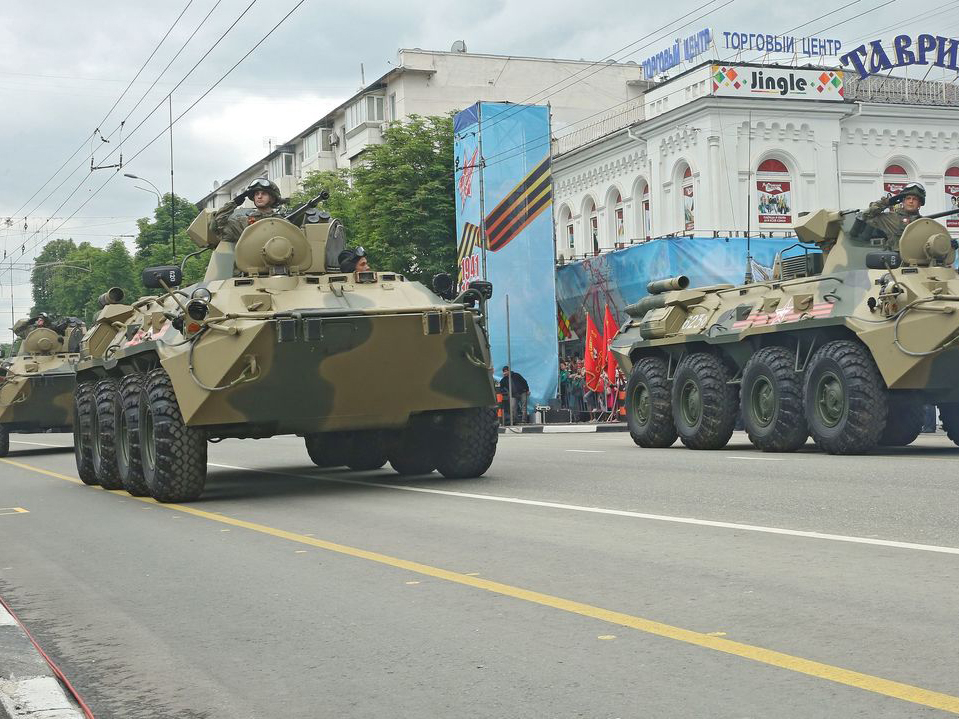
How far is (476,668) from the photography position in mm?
5250

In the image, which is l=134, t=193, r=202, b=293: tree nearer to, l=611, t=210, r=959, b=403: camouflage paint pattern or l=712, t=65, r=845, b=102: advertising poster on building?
l=712, t=65, r=845, b=102: advertising poster on building

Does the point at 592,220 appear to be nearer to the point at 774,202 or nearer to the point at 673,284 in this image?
the point at 774,202

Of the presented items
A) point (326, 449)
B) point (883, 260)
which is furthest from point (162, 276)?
point (883, 260)

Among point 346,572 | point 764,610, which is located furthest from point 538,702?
point 346,572

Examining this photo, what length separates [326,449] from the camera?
1619cm

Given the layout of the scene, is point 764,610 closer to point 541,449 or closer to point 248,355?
point 248,355

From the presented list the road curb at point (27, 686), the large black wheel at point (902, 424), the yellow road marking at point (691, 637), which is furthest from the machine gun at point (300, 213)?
the road curb at point (27, 686)

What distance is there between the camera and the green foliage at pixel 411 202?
4275cm

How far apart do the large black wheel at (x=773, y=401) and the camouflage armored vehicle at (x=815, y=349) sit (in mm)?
12

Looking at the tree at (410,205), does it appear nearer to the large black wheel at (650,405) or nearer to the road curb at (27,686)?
the large black wheel at (650,405)

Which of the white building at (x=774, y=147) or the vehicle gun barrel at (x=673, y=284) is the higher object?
the white building at (x=774, y=147)

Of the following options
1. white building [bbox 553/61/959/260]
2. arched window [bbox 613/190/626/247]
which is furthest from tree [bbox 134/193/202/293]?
white building [bbox 553/61/959/260]

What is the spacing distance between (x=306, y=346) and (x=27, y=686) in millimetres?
7054

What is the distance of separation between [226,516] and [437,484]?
8.87 ft
